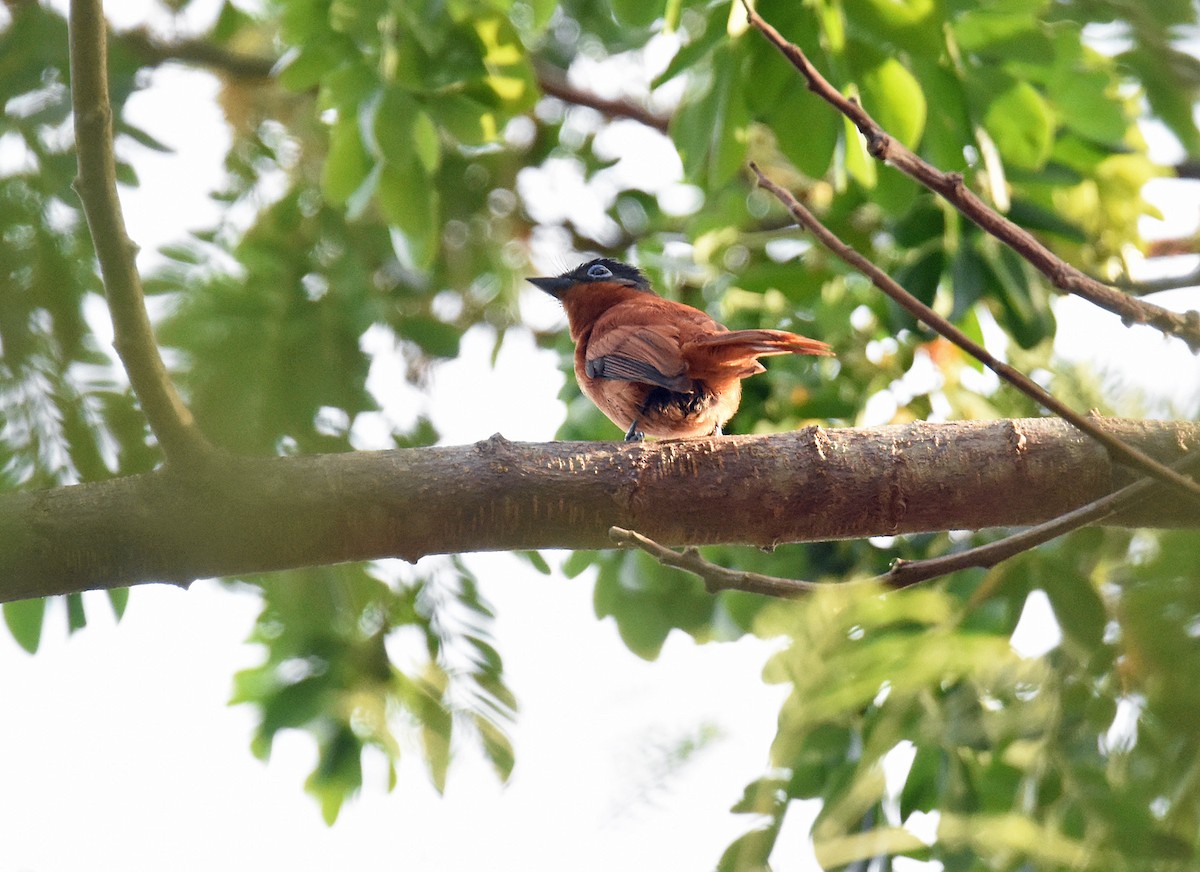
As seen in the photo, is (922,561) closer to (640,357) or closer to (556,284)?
(640,357)

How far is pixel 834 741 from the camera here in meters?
2.28

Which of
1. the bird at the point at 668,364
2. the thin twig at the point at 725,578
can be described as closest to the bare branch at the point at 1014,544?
the thin twig at the point at 725,578

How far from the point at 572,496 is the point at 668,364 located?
1.30m

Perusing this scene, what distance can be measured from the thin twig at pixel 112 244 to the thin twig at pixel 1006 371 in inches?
48.4

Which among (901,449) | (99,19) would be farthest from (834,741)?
(99,19)

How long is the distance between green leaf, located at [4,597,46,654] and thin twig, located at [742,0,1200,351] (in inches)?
86.8

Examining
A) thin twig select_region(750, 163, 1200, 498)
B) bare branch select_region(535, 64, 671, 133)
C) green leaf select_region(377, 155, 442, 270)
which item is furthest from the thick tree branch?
bare branch select_region(535, 64, 671, 133)

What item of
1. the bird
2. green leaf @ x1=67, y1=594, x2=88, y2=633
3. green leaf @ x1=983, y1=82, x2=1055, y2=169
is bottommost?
the bird

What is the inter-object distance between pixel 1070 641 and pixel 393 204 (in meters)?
2.90

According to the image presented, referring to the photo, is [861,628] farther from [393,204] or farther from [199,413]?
[393,204]

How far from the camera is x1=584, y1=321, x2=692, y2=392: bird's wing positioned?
3805mm

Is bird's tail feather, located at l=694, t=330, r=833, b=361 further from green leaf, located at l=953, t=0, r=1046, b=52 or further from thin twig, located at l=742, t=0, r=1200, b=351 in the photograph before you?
thin twig, located at l=742, t=0, r=1200, b=351

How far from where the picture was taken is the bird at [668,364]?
3.72 m

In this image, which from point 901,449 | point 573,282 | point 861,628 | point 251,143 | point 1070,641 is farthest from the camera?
point 573,282
